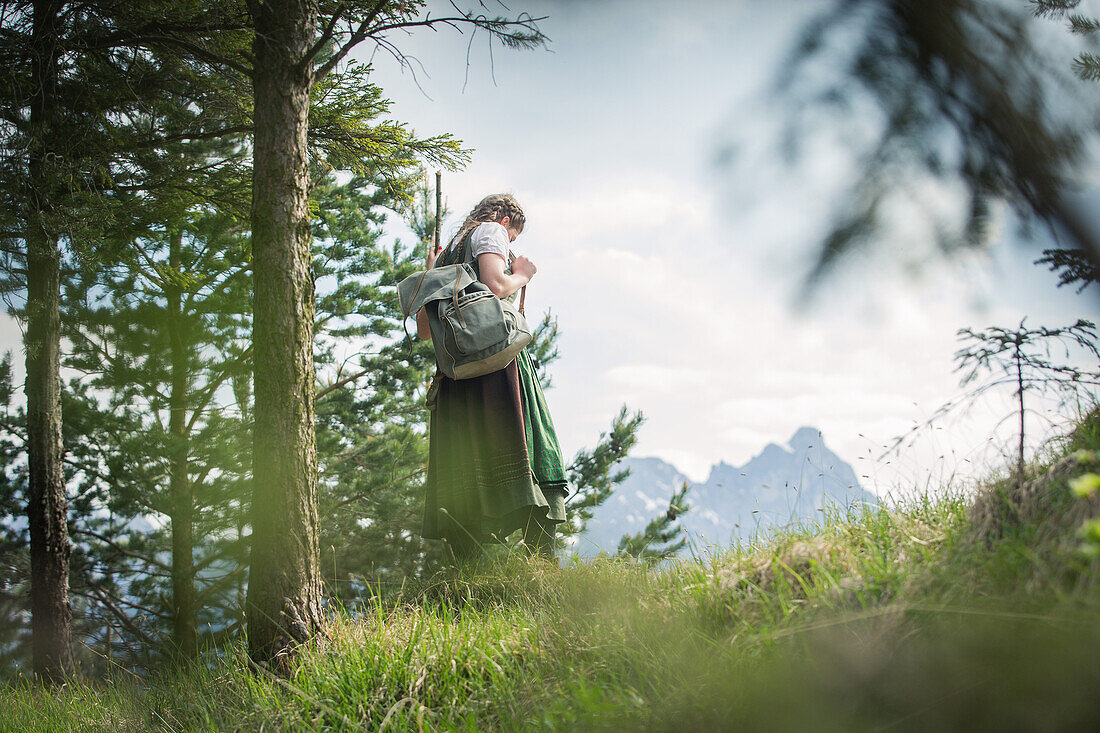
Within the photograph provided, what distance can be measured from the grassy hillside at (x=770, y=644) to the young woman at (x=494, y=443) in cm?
39

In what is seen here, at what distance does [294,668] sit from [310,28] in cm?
299

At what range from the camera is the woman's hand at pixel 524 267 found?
3.46 meters

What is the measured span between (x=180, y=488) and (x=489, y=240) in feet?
23.2

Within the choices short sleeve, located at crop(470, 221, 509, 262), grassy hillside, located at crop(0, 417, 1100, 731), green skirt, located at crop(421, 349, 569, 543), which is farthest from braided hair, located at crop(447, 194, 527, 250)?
grassy hillside, located at crop(0, 417, 1100, 731)

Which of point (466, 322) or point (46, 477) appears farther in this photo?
point (46, 477)

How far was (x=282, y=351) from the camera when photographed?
2988 millimetres

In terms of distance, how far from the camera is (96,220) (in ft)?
15.5

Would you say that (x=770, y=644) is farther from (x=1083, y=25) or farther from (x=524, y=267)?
(x=524, y=267)

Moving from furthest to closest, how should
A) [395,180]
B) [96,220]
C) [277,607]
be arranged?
1. [395,180]
2. [96,220]
3. [277,607]

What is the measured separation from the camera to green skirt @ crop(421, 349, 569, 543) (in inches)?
128

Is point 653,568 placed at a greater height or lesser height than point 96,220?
lesser

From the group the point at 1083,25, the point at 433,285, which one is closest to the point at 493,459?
the point at 433,285

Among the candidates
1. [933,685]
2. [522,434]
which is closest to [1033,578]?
[933,685]

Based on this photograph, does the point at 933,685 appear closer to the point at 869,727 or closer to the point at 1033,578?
the point at 869,727
